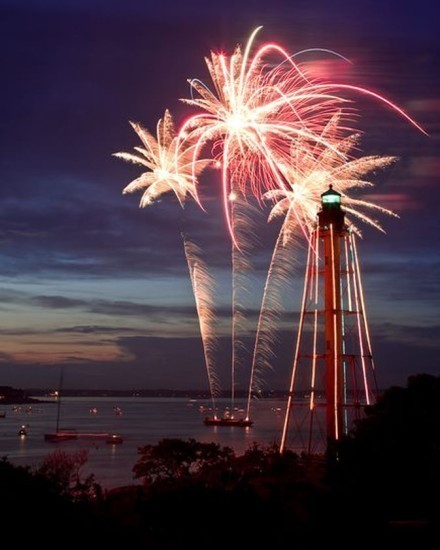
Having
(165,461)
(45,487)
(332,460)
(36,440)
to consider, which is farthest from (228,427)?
(45,487)

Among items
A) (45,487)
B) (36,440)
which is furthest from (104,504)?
(36,440)

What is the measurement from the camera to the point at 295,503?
1614 centimetres

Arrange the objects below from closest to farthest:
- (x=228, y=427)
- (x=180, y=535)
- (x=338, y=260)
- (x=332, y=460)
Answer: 1. (x=180, y=535)
2. (x=332, y=460)
3. (x=338, y=260)
4. (x=228, y=427)

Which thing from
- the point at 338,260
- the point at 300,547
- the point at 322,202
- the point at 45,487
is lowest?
the point at 300,547

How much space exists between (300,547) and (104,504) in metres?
3.98

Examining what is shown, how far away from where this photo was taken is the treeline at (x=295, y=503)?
11328mm

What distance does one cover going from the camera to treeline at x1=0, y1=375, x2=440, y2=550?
446 inches

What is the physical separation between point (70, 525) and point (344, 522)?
6015mm

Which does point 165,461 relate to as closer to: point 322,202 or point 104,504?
point 322,202

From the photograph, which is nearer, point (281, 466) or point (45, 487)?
point (45, 487)

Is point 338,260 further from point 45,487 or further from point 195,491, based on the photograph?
point 45,487

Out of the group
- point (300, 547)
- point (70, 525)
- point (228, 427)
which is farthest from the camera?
point (228, 427)

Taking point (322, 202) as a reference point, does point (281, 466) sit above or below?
below

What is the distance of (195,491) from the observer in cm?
1579
